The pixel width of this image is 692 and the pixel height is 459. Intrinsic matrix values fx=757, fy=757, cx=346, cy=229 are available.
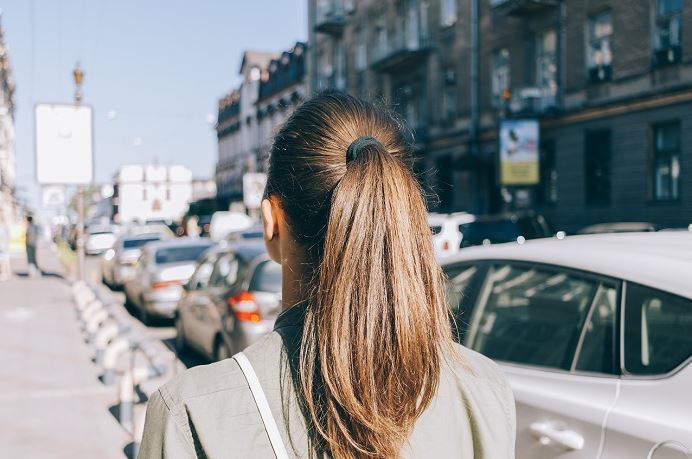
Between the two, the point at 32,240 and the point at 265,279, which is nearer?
the point at 265,279

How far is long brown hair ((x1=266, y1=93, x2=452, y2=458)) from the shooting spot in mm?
1301

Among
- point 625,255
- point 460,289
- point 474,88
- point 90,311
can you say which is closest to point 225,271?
point 90,311

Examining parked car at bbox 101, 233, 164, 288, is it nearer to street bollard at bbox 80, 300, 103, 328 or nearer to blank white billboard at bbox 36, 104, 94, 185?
blank white billboard at bbox 36, 104, 94, 185

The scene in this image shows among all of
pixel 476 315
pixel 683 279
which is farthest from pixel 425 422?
pixel 476 315

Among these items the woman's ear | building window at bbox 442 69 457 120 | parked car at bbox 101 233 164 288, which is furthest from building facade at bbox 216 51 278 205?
the woman's ear

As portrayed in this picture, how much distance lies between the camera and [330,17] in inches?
1598

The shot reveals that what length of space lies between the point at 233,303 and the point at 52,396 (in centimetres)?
191

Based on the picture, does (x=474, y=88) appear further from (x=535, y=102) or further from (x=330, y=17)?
(x=330, y=17)

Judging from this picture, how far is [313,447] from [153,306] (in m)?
12.1

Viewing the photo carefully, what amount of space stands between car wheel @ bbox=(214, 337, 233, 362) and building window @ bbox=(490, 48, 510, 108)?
21.1 metres

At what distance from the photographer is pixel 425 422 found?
4.57 feet

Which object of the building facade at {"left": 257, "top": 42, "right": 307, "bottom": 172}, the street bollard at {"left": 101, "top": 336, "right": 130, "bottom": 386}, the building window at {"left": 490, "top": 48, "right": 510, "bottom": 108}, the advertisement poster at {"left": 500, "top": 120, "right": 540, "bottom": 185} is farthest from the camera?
the building facade at {"left": 257, "top": 42, "right": 307, "bottom": 172}

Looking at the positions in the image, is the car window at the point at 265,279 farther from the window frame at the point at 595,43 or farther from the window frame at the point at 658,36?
the window frame at the point at 595,43

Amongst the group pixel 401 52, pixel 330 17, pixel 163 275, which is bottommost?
pixel 163 275
